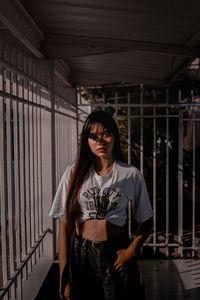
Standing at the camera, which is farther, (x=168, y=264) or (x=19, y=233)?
(x=168, y=264)

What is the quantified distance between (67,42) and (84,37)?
16 cm

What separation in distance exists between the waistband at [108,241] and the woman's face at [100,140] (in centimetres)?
47

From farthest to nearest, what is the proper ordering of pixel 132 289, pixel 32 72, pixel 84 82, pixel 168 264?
pixel 84 82 < pixel 168 264 < pixel 32 72 < pixel 132 289

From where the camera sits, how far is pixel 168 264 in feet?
17.4

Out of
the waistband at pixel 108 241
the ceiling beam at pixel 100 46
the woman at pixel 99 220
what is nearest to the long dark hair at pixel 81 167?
the woman at pixel 99 220

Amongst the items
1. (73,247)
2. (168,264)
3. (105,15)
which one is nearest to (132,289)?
(73,247)

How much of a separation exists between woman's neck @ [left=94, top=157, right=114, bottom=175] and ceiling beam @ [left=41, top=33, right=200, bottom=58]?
128cm

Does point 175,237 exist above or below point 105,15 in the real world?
below

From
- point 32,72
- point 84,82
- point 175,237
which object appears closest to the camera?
point 32,72

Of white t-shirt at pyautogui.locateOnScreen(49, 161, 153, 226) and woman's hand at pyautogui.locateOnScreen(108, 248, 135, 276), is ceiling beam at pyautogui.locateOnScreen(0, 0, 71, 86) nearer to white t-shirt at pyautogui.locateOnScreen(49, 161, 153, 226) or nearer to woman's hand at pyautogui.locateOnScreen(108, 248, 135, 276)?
white t-shirt at pyautogui.locateOnScreen(49, 161, 153, 226)

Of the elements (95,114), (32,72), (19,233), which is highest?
(32,72)

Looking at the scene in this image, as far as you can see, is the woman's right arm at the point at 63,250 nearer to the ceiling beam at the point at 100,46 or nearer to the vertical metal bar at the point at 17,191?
the vertical metal bar at the point at 17,191

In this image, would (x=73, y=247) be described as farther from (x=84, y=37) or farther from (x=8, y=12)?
(x=84, y=37)

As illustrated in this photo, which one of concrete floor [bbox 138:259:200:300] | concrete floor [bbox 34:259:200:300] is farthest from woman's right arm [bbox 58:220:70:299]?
concrete floor [bbox 138:259:200:300]
